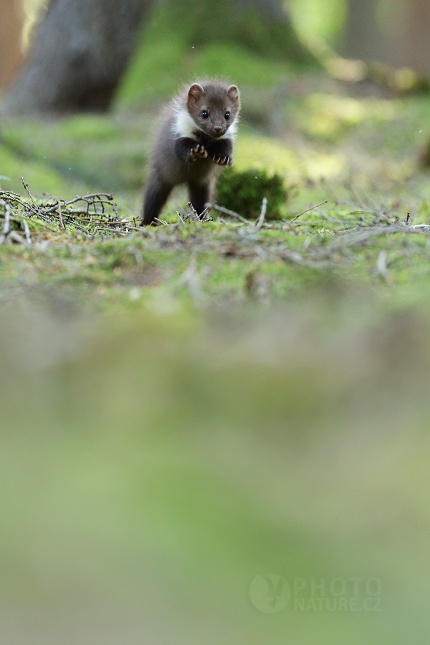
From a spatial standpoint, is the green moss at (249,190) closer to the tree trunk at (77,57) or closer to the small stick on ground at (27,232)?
the small stick on ground at (27,232)

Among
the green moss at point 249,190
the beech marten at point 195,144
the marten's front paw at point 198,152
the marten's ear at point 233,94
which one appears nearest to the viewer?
the marten's front paw at point 198,152

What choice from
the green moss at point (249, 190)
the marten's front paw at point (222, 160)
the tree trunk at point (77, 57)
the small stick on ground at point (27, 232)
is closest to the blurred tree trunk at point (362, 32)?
the tree trunk at point (77, 57)

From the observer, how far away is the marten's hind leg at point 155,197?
5.86 metres

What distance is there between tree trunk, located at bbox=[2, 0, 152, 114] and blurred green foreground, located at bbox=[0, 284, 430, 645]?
577 inches

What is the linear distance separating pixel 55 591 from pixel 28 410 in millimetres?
637

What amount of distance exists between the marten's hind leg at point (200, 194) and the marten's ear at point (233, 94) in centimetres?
77

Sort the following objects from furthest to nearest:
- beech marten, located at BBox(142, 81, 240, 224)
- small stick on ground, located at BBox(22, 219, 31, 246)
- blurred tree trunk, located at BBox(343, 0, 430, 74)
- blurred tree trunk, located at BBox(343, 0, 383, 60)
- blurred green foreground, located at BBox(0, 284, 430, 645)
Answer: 1. blurred tree trunk, located at BBox(343, 0, 383, 60)
2. blurred tree trunk, located at BBox(343, 0, 430, 74)
3. beech marten, located at BBox(142, 81, 240, 224)
4. small stick on ground, located at BBox(22, 219, 31, 246)
5. blurred green foreground, located at BBox(0, 284, 430, 645)

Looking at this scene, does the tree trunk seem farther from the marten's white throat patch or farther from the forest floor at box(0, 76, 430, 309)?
the marten's white throat patch

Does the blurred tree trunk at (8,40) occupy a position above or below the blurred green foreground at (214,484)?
above

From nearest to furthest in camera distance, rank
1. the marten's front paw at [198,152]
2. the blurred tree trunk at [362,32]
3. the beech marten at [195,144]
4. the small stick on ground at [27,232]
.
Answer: the small stick on ground at [27,232] → the marten's front paw at [198,152] → the beech marten at [195,144] → the blurred tree trunk at [362,32]

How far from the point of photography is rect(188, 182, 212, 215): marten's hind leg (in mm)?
5898

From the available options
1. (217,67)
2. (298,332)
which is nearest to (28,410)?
(298,332)

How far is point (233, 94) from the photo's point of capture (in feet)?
18.8

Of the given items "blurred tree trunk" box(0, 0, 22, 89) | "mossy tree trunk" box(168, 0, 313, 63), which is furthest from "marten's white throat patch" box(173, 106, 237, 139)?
"blurred tree trunk" box(0, 0, 22, 89)
